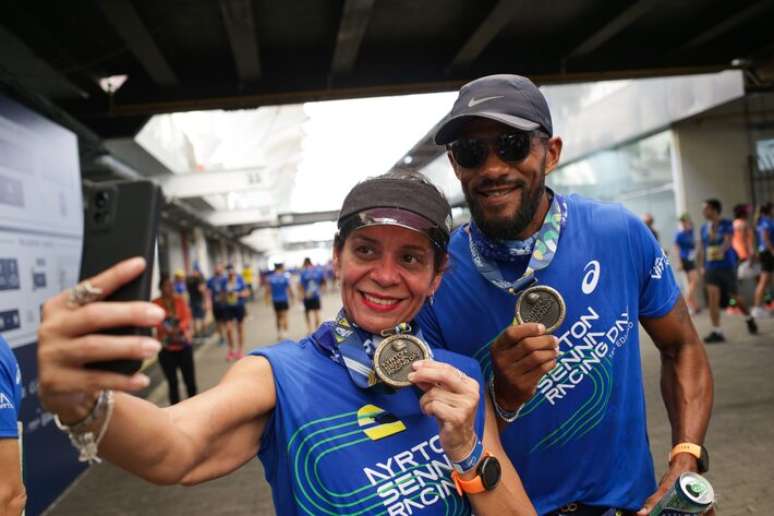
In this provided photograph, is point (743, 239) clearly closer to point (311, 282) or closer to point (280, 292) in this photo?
point (311, 282)

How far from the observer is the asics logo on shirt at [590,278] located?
211 centimetres

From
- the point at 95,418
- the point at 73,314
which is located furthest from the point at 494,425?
the point at 73,314

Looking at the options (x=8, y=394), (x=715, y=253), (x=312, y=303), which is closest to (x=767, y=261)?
(x=715, y=253)

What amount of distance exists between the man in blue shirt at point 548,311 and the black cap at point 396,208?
15.9 inches

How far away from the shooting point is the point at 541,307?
197 centimetres

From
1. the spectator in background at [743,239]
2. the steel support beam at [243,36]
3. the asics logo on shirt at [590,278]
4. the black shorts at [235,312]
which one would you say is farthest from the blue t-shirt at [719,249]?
the black shorts at [235,312]

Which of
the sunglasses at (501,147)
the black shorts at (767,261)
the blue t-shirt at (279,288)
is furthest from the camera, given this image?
the blue t-shirt at (279,288)

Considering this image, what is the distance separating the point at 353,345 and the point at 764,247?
1169 centimetres

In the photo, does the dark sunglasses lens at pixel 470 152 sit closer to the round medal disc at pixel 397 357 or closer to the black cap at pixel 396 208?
the black cap at pixel 396 208

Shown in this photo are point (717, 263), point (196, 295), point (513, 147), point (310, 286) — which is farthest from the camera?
point (196, 295)

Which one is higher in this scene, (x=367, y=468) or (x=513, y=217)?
(x=513, y=217)

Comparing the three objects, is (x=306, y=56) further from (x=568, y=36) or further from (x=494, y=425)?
(x=494, y=425)

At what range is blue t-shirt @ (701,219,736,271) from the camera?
9.75 metres

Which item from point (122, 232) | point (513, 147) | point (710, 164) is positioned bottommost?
point (122, 232)
